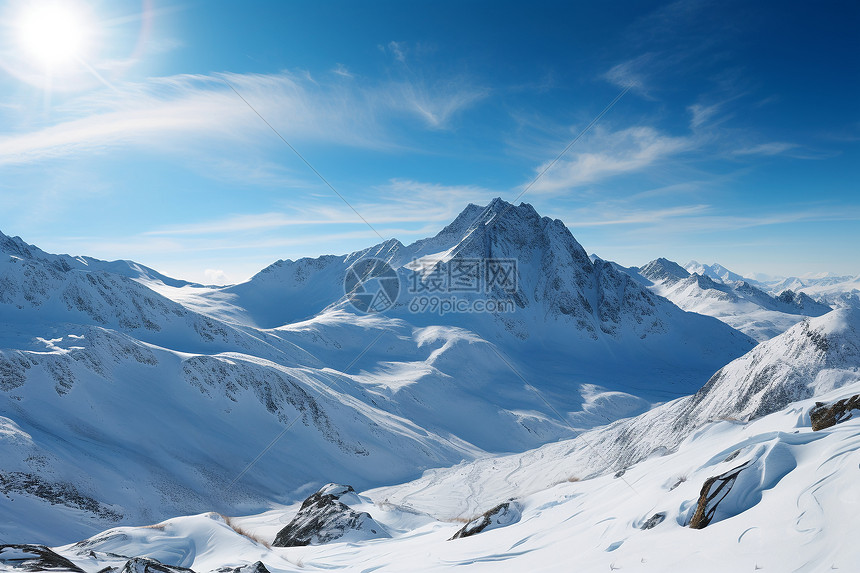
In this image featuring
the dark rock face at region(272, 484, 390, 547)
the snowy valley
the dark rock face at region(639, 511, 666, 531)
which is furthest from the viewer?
the dark rock face at region(272, 484, 390, 547)

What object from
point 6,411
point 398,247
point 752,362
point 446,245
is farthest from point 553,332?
point 6,411

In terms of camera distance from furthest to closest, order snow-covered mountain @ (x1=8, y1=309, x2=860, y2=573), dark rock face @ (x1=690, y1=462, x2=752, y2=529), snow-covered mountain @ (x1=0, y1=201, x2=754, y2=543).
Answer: snow-covered mountain @ (x1=0, y1=201, x2=754, y2=543) → dark rock face @ (x1=690, y1=462, x2=752, y2=529) → snow-covered mountain @ (x1=8, y1=309, x2=860, y2=573)

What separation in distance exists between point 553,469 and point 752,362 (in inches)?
747

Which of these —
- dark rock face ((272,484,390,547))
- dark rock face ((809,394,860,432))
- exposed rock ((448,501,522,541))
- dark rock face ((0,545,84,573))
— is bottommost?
dark rock face ((272,484,390,547))

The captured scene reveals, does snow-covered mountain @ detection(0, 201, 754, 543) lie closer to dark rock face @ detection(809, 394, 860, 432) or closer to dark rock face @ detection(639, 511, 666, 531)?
dark rock face @ detection(639, 511, 666, 531)

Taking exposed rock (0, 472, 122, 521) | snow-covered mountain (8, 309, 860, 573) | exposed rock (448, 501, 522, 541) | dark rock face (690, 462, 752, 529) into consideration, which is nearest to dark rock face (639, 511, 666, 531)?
snow-covered mountain (8, 309, 860, 573)

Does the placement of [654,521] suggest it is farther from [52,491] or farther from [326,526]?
[52,491]

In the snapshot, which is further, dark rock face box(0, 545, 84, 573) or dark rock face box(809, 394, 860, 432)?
dark rock face box(809, 394, 860, 432)

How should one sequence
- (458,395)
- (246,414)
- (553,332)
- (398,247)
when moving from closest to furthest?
(246,414) < (458,395) < (553,332) < (398,247)

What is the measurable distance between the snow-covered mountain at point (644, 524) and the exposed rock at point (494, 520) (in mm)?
41

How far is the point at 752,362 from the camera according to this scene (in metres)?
27.6

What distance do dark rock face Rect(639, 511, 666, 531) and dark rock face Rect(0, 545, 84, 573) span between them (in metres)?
9.67

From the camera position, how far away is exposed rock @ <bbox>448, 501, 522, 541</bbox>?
11.5m

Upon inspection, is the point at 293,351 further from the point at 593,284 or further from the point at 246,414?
the point at 593,284
